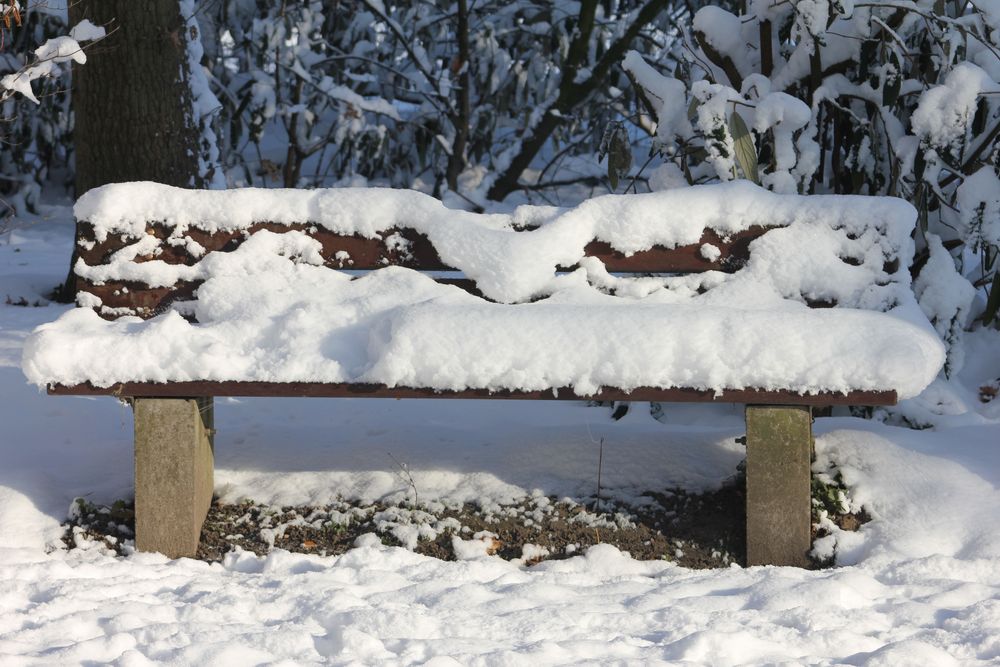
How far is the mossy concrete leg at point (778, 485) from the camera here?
283cm

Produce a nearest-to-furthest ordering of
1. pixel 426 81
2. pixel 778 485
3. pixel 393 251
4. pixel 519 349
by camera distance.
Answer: pixel 519 349 < pixel 778 485 < pixel 393 251 < pixel 426 81

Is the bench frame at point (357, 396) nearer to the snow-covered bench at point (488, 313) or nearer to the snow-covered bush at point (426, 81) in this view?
the snow-covered bench at point (488, 313)

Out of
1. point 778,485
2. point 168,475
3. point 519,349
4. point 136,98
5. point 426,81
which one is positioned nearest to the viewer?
point 519,349

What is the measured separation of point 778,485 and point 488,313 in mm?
886

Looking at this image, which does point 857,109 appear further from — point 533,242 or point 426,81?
point 426,81

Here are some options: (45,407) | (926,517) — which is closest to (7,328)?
(45,407)

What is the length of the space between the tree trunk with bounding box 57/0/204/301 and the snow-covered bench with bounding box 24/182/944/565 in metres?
2.08

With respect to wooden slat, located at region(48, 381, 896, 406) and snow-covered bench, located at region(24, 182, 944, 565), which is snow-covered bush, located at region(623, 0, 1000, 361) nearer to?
snow-covered bench, located at region(24, 182, 944, 565)

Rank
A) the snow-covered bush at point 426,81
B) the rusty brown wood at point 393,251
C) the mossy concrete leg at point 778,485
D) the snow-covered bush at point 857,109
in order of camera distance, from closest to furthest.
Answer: the mossy concrete leg at point 778,485, the rusty brown wood at point 393,251, the snow-covered bush at point 857,109, the snow-covered bush at point 426,81

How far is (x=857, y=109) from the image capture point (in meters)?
4.08

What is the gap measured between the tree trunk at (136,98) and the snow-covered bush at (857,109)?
226 centimetres

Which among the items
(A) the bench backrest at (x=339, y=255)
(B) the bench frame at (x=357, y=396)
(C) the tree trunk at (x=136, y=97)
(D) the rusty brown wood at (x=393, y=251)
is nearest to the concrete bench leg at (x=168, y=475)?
(B) the bench frame at (x=357, y=396)

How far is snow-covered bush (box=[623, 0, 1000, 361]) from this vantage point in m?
3.68

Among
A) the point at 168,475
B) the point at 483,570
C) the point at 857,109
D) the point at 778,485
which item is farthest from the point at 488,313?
the point at 857,109
